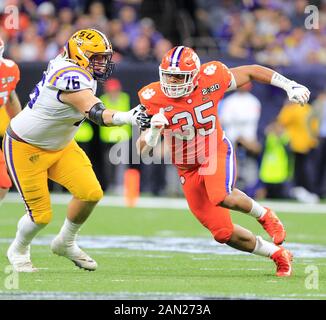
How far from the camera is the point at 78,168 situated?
654 centimetres

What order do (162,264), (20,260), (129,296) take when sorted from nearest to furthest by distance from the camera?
(129,296)
(20,260)
(162,264)

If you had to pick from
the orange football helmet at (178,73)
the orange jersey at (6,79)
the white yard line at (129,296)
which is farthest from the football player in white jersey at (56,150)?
the white yard line at (129,296)

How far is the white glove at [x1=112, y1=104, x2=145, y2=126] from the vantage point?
5.62 metres

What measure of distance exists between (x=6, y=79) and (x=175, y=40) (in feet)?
24.6

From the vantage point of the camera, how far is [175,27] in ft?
48.4

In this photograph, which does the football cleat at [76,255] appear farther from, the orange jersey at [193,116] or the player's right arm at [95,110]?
the player's right arm at [95,110]

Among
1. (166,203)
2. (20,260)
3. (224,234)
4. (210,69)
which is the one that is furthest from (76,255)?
(166,203)

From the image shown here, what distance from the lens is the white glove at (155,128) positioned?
562cm

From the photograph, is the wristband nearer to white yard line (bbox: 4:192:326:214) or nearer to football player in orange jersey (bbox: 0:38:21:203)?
football player in orange jersey (bbox: 0:38:21:203)

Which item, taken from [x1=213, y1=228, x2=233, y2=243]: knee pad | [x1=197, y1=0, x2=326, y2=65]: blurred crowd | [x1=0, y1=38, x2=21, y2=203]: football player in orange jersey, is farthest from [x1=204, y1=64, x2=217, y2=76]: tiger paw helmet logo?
[x1=197, y1=0, x2=326, y2=65]: blurred crowd

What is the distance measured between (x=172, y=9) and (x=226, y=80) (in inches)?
332

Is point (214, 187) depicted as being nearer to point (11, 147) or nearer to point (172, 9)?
point (11, 147)

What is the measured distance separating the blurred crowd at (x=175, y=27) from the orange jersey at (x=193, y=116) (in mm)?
6586

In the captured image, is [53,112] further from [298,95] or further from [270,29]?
[270,29]
